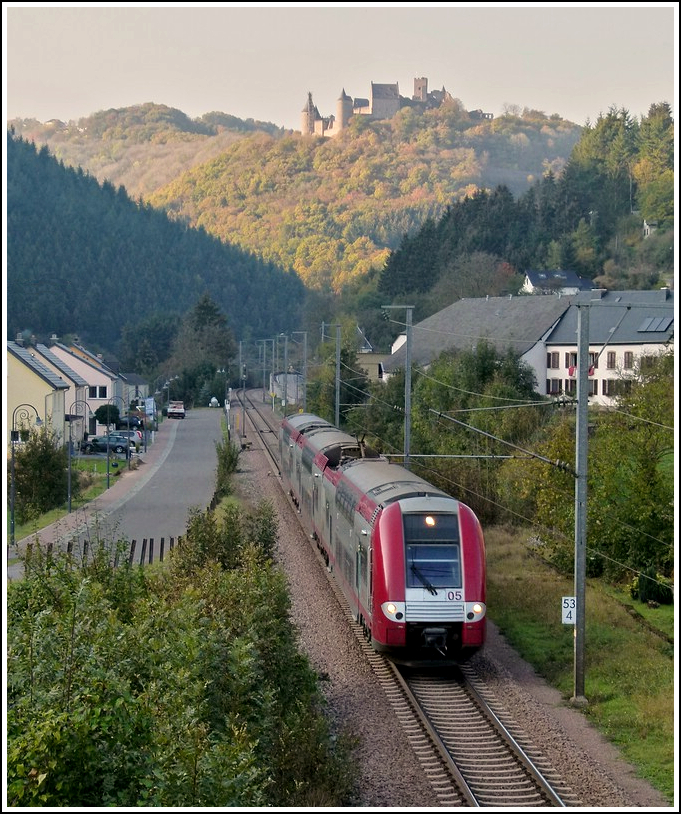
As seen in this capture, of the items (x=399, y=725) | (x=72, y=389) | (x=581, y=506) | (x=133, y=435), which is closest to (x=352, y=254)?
(x=133, y=435)

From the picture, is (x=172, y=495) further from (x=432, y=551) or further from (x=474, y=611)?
(x=474, y=611)

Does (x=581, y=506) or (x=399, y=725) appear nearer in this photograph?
(x=399, y=725)

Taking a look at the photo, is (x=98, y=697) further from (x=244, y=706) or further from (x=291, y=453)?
(x=291, y=453)

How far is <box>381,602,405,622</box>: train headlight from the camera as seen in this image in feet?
57.6

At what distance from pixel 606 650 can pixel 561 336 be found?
4357 centimetres

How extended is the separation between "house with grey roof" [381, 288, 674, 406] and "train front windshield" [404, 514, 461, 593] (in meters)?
35.4

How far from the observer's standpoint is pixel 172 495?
43719mm

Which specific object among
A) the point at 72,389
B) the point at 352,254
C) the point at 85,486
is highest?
the point at 352,254

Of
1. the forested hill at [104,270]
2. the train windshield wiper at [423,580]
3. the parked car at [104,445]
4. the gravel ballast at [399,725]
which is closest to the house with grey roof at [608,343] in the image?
the parked car at [104,445]

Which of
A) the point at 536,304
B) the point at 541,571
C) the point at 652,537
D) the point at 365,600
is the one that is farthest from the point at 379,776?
the point at 536,304

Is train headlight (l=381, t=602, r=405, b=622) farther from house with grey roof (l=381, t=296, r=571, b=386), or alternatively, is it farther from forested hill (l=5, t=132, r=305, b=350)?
forested hill (l=5, t=132, r=305, b=350)

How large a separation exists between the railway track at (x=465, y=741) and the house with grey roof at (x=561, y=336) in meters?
35.7

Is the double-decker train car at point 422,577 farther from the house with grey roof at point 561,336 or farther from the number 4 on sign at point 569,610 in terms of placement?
the house with grey roof at point 561,336

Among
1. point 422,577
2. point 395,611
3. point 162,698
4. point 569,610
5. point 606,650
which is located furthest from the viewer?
point 606,650
